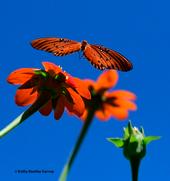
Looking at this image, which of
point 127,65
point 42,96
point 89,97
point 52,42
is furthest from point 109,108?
point 52,42

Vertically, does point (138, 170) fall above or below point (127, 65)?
below

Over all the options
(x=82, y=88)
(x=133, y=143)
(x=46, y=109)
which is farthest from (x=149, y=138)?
(x=46, y=109)

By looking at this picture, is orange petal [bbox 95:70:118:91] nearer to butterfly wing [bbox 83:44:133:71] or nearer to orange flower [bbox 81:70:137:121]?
orange flower [bbox 81:70:137:121]

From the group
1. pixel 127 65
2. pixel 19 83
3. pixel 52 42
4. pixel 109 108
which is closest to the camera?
pixel 109 108

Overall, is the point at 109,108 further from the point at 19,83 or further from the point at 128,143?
the point at 19,83

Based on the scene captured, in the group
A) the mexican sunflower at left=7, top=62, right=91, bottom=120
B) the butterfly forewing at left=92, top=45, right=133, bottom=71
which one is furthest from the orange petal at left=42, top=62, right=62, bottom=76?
the butterfly forewing at left=92, top=45, right=133, bottom=71

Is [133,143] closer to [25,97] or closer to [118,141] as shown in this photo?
[118,141]

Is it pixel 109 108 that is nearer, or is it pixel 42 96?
pixel 109 108
